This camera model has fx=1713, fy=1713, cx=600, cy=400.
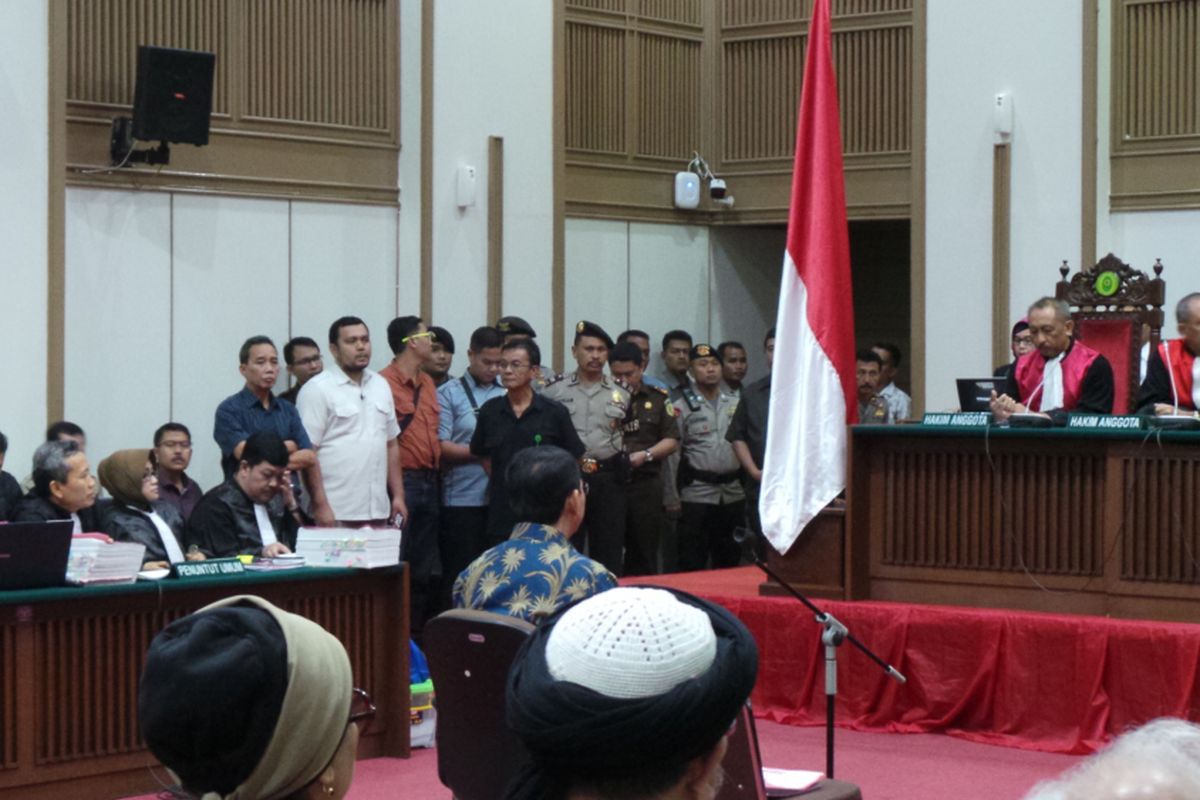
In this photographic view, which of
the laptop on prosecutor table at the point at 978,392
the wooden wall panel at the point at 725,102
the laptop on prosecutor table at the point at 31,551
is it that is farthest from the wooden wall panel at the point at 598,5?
the laptop on prosecutor table at the point at 31,551

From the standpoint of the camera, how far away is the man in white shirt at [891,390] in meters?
10.0

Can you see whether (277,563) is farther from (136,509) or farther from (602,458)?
(602,458)

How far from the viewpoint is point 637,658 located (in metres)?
1.71

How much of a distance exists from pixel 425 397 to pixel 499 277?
1.78 metres

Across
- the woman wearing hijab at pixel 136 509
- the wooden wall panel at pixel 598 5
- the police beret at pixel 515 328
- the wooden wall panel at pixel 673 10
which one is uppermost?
the wooden wall panel at pixel 673 10

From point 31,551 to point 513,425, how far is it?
10.3 ft

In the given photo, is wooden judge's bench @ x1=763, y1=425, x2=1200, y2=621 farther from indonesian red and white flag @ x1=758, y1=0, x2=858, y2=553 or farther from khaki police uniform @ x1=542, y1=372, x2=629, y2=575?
khaki police uniform @ x1=542, y1=372, x2=629, y2=575

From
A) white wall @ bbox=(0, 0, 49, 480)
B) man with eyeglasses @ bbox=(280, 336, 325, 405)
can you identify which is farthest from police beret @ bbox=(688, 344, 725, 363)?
white wall @ bbox=(0, 0, 49, 480)

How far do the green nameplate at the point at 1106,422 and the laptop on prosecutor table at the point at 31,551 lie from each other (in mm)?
3541

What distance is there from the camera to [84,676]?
5.45m

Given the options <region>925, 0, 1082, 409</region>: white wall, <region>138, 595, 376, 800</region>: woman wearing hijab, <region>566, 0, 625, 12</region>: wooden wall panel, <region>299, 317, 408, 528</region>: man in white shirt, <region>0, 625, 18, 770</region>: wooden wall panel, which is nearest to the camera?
<region>138, 595, 376, 800</region>: woman wearing hijab

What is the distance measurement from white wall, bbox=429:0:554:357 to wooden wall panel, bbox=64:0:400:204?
12.6 inches

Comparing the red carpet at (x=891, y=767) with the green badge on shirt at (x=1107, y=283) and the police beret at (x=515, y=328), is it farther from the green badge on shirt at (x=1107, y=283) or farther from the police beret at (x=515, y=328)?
the police beret at (x=515, y=328)

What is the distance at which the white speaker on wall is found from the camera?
11.5m
